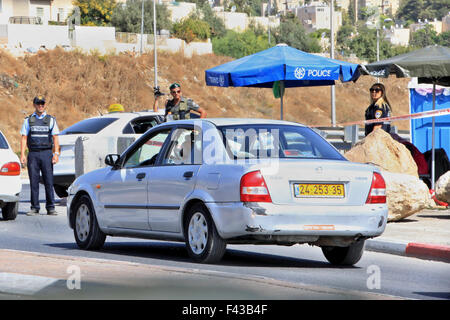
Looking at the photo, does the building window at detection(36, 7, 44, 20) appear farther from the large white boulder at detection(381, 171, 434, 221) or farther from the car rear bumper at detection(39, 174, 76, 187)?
the large white boulder at detection(381, 171, 434, 221)

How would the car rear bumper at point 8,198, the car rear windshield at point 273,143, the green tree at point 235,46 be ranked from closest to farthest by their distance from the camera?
the car rear windshield at point 273,143 < the car rear bumper at point 8,198 < the green tree at point 235,46

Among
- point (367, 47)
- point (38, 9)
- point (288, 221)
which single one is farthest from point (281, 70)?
point (367, 47)

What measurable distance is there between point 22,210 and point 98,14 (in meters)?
84.9

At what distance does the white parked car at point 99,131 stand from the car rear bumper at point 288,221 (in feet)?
29.9

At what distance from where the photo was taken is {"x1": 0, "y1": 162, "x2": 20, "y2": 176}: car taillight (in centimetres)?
1513

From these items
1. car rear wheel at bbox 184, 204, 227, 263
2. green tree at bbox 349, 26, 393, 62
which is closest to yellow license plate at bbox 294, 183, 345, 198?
car rear wheel at bbox 184, 204, 227, 263

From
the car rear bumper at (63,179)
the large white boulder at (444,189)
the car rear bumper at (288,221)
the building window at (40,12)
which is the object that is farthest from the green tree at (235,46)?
the car rear bumper at (288,221)

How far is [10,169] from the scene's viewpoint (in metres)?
15.2

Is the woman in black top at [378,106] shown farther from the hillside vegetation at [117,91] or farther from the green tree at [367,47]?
the green tree at [367,47]

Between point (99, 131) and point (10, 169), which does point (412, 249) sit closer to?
point (10, 169)

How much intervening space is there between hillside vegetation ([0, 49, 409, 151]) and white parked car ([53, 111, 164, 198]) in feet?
123

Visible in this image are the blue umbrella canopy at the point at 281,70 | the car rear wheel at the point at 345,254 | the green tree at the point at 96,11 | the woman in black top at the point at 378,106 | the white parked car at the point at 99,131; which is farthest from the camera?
the green tree at the point at 96,11

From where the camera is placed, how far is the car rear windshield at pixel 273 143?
963 cm

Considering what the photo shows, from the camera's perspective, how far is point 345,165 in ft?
30.9
